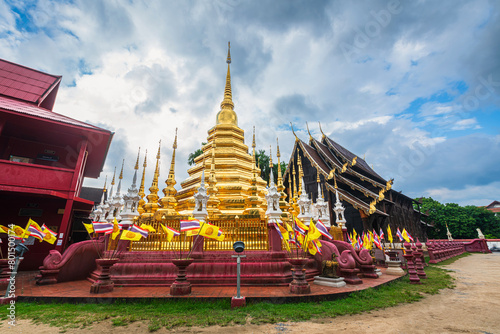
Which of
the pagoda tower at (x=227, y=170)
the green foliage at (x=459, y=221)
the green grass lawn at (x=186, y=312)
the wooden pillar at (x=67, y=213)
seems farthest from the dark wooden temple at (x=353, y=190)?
the green foliage at (x=459, y=221)

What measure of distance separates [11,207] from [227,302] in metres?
12.5

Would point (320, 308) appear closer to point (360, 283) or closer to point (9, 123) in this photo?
point (360, 283)

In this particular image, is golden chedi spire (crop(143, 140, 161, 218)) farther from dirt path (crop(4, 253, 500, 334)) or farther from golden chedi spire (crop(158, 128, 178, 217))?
dirt path (crop(4, 253, 500, 334))

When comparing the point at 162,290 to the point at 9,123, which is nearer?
the point at 162,290

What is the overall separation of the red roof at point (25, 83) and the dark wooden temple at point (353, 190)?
17.2 m

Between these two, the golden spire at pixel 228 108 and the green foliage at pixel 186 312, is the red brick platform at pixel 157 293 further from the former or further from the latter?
the golden spire at pixel 228 108

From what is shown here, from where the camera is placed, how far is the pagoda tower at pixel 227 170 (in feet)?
36.2

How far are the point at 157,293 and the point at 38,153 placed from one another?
12.3 meters

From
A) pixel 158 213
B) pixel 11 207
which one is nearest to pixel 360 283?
pixel 158 213

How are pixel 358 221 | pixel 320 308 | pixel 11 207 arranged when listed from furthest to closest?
pixel 358 221
pixel 11 207
pixel 320 308

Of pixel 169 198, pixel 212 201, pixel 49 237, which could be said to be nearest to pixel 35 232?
pixel 49 237

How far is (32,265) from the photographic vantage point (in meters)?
11.1

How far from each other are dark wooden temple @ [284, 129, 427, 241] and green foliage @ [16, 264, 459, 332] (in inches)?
486

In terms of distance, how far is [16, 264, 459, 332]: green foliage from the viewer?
449cm
